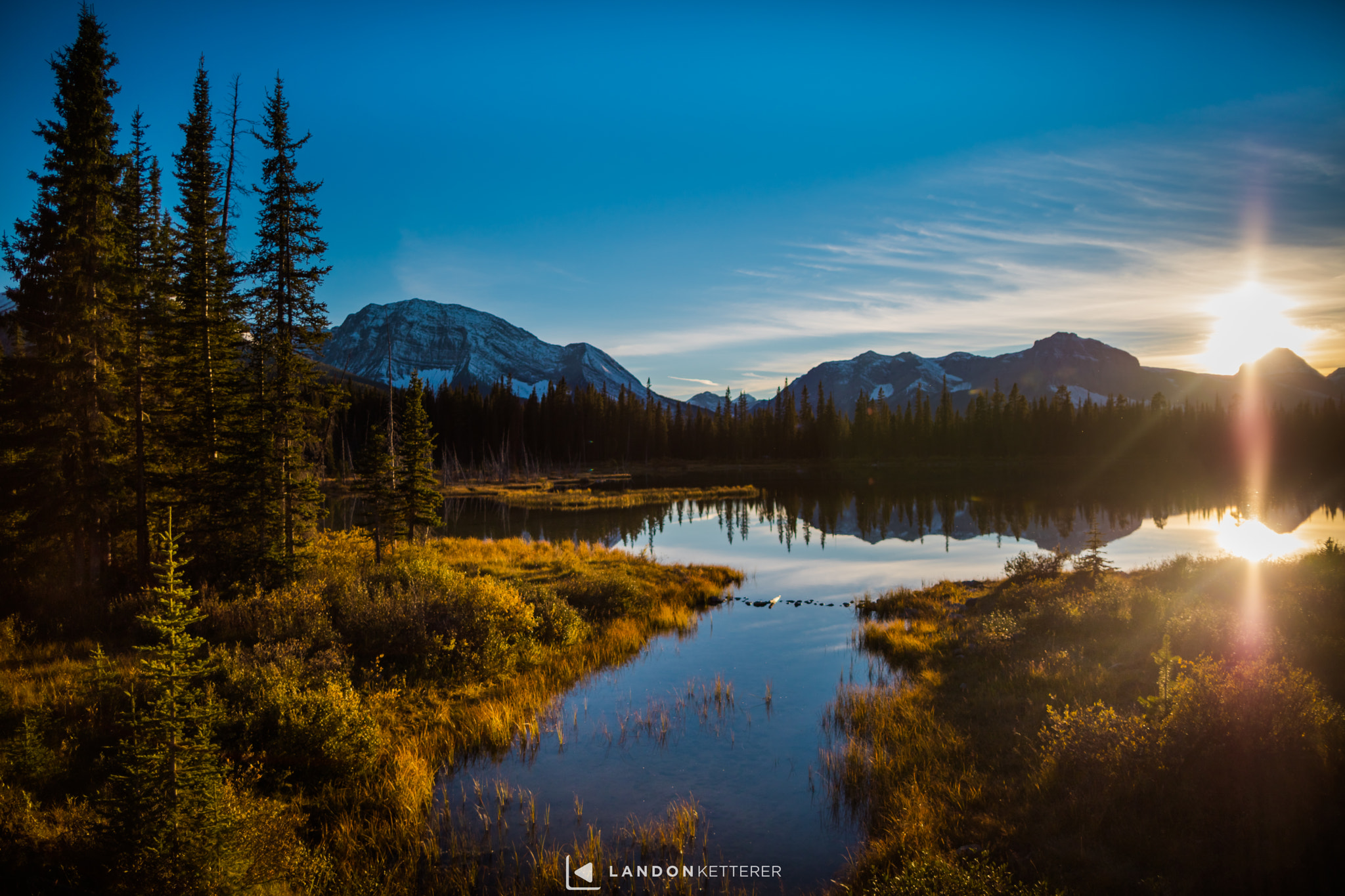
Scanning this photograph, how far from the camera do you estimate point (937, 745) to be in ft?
32.2

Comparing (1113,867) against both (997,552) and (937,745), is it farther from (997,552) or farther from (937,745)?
(997,552)

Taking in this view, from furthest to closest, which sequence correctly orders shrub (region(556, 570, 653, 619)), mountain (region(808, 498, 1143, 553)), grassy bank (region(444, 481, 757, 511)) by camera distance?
grassy bank (region(444, 481, 757, 511)) < mountain (region(808, 498, 1143, 553)) < shrub (region(556, 570, 653, 619))

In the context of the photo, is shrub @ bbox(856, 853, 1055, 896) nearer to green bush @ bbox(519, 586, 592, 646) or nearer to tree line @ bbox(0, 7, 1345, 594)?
green bush @ bbox(519, 586, 592, 646)

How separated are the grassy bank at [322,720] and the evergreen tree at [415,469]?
6113 mm

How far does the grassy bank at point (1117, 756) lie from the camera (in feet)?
19.8

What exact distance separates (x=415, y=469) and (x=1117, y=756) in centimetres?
2451

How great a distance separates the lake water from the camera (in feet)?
28.4

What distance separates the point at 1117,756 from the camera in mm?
7691

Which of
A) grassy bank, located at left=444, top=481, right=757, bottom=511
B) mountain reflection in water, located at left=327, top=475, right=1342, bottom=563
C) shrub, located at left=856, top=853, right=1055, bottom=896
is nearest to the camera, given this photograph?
shrub, located at left=856, top=853, right=1055, bottom=896

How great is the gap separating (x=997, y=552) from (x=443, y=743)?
99.6 feet

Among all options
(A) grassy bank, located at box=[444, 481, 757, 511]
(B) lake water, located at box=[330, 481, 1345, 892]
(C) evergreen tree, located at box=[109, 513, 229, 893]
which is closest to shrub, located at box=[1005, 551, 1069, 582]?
(B) lake water, located at box=[330, 481, 1345, 892]

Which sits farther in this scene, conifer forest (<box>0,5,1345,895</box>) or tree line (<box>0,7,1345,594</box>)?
tree line (<box>0,7,1345,594</box>)

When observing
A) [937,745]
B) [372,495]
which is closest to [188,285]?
[372,495]

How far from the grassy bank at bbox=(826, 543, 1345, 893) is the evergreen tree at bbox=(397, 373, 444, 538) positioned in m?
19.4
